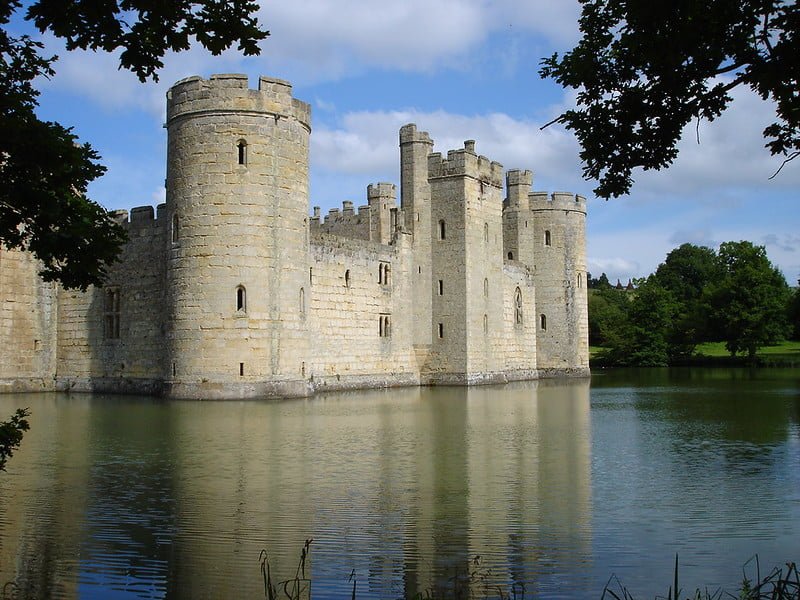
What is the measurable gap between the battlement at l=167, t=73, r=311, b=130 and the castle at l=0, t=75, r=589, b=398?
41mm

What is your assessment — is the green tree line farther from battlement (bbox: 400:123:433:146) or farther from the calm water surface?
the calm water surface

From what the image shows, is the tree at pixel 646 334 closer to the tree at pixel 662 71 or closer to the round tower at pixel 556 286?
the round tower at pixel 556 286

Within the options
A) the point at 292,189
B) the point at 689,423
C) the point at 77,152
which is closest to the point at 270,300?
the point at 292,189

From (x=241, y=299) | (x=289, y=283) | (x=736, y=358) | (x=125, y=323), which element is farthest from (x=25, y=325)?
(x=736, y=358)

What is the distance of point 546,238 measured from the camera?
145 feet

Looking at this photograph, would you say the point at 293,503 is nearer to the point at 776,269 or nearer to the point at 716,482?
the point at 716,482

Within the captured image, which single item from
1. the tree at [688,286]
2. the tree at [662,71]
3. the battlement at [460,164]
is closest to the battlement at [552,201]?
the battlement at [460,164]

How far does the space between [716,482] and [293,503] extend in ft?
17.1

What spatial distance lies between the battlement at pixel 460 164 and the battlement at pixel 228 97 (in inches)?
400

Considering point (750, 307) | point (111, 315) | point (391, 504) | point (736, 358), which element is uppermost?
point (750, 307)

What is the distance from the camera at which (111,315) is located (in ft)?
100

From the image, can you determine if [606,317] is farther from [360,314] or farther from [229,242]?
[229,242]

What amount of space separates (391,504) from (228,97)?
18.7 meters

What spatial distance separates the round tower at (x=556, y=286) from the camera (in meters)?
44.0
